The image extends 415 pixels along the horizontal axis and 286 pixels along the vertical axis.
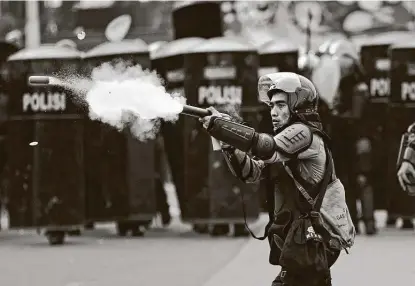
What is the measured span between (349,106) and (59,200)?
3.85m

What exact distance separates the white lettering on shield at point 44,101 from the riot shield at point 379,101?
431 centimetres

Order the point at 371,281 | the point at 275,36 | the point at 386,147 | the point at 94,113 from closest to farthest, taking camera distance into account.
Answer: the point at 94,113 < the point at 371,281 < the point at 386,147 < the point at 275,36

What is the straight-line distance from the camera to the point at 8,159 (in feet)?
46.1

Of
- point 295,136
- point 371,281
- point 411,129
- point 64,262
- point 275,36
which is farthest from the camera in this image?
point 275,36

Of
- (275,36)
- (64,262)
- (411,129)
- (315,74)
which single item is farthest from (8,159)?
(275,36)

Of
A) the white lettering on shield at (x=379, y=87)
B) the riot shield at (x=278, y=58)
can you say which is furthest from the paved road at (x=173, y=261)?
the riot shield at (x=278, y=58)

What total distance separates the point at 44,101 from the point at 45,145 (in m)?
0.56

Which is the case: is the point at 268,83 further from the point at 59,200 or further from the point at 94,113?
the point at 59,200

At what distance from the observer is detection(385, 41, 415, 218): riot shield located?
1466 centimetres

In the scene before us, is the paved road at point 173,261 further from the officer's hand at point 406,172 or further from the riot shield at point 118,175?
the officer's hand at point 406,172

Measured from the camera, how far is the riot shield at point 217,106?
13.9 m

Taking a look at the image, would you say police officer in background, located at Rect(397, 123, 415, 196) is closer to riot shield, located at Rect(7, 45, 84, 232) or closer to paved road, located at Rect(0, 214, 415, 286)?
paved road, located at Rect(0, 214, 415, 286)

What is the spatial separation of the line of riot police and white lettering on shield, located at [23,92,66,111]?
0.01m

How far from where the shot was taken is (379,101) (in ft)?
51.0
